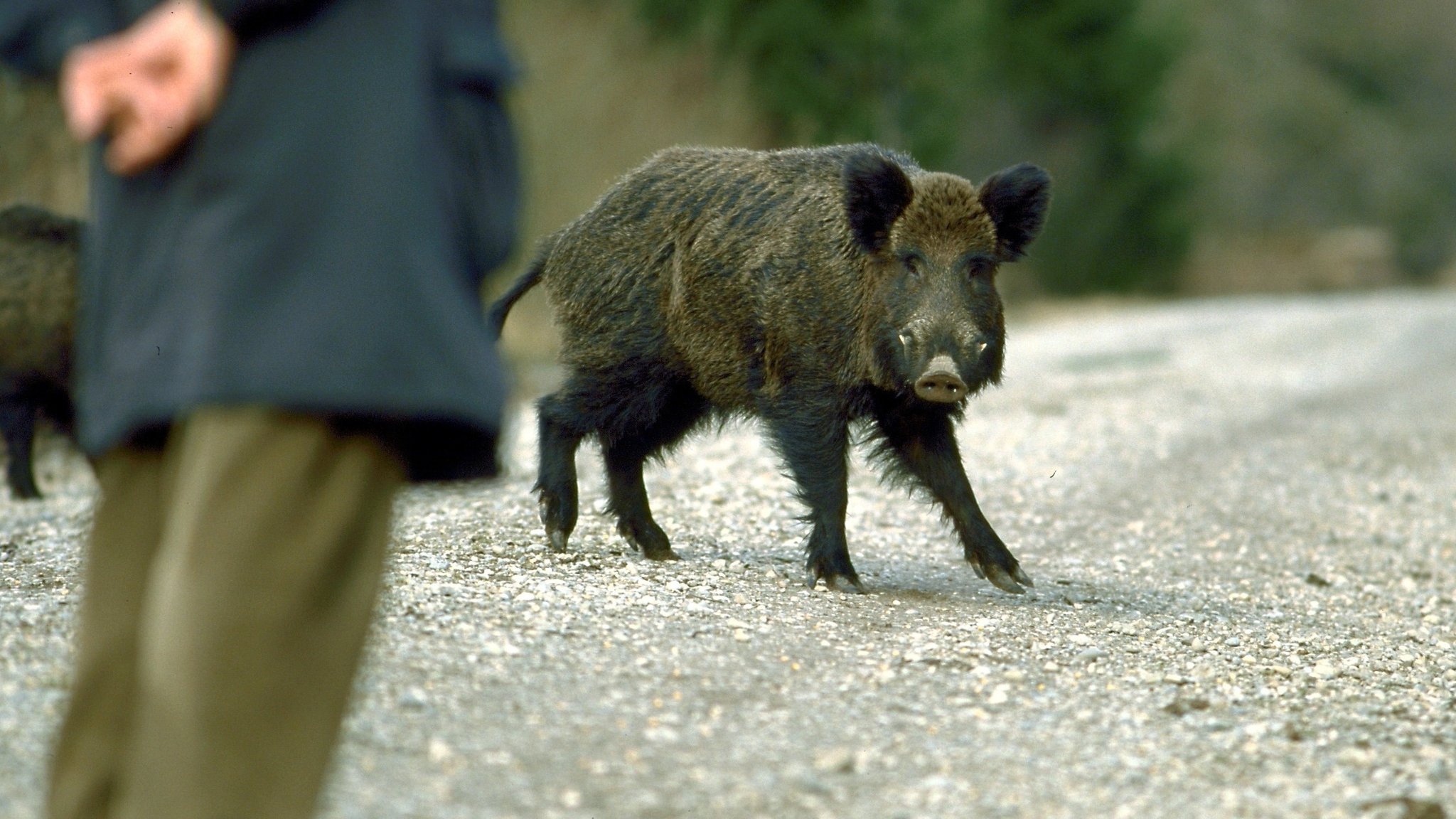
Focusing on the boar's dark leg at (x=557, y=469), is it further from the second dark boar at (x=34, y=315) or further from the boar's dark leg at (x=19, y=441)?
the boar's dark leg at (x=19, y=441)

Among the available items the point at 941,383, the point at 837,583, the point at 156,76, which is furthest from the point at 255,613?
the point at 837,583

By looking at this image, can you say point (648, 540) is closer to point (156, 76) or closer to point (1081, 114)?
point (156, 76)

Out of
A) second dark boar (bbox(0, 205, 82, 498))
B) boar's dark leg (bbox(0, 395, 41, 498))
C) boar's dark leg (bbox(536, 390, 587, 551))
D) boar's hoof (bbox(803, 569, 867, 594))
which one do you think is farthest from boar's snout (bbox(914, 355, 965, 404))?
boar's dark leg (bbox(0, 395, 41, 498))

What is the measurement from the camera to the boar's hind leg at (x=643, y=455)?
6520 mm

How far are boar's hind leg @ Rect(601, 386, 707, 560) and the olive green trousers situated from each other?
3.80 metres

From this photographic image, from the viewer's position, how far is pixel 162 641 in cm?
253

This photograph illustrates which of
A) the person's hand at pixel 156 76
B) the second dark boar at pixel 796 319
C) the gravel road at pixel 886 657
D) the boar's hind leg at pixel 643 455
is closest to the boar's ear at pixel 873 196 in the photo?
the second dark boar at pixel 796 319

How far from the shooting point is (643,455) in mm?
6723

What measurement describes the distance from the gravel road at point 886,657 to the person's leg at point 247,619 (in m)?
0.59

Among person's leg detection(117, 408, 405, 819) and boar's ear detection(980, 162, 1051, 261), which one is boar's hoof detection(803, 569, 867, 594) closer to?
boar's ear detection(980, 162, 1051, 261)

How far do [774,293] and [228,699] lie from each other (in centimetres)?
385

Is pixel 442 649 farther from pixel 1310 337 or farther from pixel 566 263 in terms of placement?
pixel 1310 337

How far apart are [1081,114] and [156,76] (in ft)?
129

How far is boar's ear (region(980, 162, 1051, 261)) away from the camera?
6086mm
